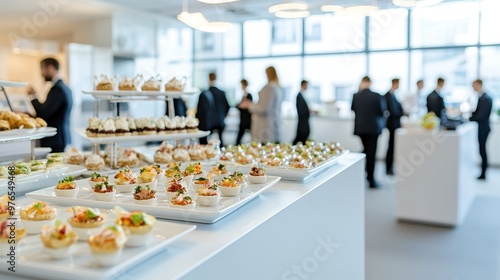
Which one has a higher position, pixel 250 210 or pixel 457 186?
pixel 250 210

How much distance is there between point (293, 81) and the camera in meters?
10.1

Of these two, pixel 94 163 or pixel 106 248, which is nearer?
pixel 106 248

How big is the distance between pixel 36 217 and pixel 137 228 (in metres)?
0.31

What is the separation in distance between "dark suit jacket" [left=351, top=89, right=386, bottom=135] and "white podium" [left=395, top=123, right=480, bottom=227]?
1469mm

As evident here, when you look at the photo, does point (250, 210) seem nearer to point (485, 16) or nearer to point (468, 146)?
point (468, 146)

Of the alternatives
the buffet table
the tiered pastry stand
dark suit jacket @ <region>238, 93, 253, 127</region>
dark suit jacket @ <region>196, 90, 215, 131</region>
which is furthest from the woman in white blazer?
the buffet table

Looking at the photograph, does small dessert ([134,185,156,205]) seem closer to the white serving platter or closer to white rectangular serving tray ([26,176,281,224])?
white rectangular serving tray ([26,176,281,224])

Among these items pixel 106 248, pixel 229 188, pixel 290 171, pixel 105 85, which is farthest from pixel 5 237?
pixel 105 85

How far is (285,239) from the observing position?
1.52 metres

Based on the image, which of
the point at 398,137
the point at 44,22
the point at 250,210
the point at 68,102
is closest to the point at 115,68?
the point at 44,22

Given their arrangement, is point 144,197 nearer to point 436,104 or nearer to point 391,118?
point 391,118

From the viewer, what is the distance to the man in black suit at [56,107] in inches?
154

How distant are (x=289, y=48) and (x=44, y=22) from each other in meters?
4.91

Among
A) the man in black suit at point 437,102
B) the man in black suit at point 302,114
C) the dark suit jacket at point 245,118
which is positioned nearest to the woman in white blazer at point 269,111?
the man in black suit at point 302,114
